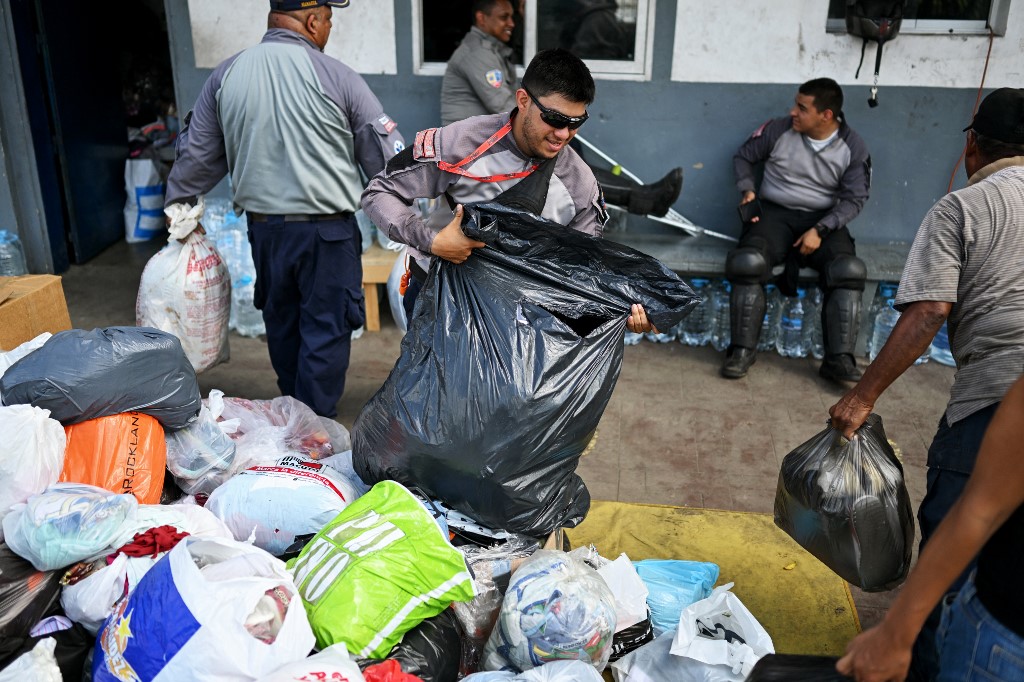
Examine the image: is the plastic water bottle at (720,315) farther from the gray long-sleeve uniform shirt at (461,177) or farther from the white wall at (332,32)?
the gray long-sleeve uniform shirt at (461,177)

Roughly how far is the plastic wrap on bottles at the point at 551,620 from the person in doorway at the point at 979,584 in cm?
71

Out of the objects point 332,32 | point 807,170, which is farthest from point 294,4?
point 807,170

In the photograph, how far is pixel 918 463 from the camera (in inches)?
152

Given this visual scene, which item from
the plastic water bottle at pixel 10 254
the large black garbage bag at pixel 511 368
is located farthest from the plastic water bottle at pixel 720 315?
the plastic water bottle at pixel 10 254

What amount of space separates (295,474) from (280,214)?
1.32 meters

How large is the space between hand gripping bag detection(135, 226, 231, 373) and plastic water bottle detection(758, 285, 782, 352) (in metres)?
2.93

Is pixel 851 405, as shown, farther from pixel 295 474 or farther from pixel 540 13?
pixel 540 13

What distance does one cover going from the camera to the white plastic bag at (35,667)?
1814 mm

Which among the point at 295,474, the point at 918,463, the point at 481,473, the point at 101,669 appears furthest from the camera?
the point at 918,463

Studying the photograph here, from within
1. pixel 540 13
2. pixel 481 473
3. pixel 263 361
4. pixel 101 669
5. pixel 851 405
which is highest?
pixel 540 13

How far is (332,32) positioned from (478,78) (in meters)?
1.01

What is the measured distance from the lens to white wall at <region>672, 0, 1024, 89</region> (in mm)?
4836

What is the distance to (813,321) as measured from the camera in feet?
16.9

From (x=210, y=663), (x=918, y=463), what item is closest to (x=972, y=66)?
(x=918, y=463)
